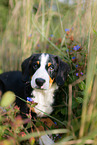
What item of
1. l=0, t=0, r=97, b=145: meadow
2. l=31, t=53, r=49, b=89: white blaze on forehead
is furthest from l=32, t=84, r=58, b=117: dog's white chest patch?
l=31, t=53, r=49, b=89: white blaze on forehead

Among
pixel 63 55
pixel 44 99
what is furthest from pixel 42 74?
pixel 63 55

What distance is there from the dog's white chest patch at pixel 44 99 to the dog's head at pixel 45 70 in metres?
0.21

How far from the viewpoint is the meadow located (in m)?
1.47

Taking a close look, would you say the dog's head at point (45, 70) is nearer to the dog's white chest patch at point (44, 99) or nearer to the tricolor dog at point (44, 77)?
the tricolor dog at point (44, 77)

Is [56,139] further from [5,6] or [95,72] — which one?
[5,6]

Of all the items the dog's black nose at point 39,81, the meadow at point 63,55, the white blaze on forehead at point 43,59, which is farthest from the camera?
the white blaze on forehead at point 43,59

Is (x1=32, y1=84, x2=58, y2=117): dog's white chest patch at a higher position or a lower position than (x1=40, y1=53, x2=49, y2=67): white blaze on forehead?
lower

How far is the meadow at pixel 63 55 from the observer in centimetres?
147

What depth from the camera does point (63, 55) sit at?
3078 mm

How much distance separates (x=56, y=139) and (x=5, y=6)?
26.6 feet

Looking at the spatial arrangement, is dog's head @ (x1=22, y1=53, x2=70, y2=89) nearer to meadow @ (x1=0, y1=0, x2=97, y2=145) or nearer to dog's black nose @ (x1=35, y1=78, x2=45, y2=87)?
dog's black nose @ (x1=35, y1=78, x2=45, y2=87)

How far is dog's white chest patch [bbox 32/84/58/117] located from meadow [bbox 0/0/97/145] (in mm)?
149

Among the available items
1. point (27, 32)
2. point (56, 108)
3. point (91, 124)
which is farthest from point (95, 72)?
point (27, 32)

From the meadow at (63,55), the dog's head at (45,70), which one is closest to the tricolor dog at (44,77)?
the dog's head at (45,70)
